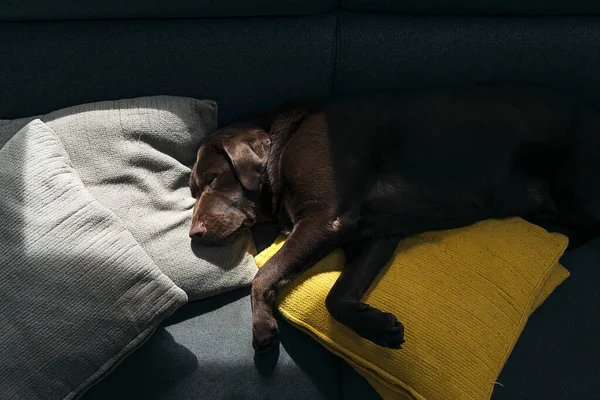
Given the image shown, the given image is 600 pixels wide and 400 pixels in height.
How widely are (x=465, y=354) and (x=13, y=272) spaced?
52.8 inches

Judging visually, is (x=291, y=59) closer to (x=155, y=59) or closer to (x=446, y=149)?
(x=155, y=59)

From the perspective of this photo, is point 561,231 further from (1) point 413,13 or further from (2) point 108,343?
(2) point 108,343

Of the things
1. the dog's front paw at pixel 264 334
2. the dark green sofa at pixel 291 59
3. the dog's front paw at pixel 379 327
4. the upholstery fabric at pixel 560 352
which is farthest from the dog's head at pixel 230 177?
the upholstery fabric at pixel 560 352

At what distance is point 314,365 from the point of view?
5.64 feet

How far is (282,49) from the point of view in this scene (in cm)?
204

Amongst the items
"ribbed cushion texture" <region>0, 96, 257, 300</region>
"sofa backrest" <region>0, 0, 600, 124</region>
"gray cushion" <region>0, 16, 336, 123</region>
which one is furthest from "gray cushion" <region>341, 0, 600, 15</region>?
"ribbed cushion texture" <region>0, 96, 257, 300</region>

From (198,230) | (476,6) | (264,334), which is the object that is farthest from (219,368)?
(476,6)

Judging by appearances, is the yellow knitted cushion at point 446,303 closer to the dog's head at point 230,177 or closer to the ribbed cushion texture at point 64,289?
the dog's head at point 230,177

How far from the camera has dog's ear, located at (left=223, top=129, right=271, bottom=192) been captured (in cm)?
194

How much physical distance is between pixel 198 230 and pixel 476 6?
1.34m

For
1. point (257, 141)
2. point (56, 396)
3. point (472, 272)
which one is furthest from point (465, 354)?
point (56, 396)

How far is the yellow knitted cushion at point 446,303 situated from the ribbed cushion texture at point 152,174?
0.20m

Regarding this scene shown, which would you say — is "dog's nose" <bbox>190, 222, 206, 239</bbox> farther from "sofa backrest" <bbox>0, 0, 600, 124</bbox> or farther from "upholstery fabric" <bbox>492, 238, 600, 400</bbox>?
"upholstery fabric" <bbox>492, 238, 600, 400</bbox>

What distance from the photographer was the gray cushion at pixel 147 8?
1.87m
